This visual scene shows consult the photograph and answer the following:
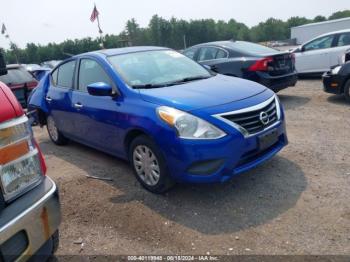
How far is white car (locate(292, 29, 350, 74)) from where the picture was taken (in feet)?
32.4

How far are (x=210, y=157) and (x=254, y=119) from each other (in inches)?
26.3

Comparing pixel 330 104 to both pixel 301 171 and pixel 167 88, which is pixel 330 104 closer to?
pixel 301 171

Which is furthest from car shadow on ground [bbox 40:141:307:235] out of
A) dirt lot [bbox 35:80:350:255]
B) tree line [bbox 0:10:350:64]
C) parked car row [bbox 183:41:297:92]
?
tree line [bbox 0:10:350:64]

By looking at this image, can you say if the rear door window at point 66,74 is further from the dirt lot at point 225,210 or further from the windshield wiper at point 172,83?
the windshield wiper at point 172,83

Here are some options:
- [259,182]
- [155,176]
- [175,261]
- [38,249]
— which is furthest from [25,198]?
[259,182]

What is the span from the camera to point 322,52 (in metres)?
10.1

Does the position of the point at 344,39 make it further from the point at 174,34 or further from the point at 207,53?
the point at 174,34

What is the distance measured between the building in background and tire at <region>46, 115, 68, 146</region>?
861 inches

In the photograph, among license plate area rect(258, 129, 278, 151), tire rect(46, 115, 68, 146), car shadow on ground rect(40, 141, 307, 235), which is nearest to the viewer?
car shadow on ground rect(40, 141, 307, 235)

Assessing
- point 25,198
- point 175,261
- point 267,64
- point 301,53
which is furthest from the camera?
point 301,53

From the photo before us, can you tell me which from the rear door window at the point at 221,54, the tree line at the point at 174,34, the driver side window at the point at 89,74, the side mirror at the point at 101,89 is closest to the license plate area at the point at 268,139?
the side mirror at the point at 101,89

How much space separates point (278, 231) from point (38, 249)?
199 cm

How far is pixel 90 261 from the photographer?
116 inches

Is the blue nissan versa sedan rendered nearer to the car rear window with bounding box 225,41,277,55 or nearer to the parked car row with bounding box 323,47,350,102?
the car rear window with bounding box 225,41,277,55
